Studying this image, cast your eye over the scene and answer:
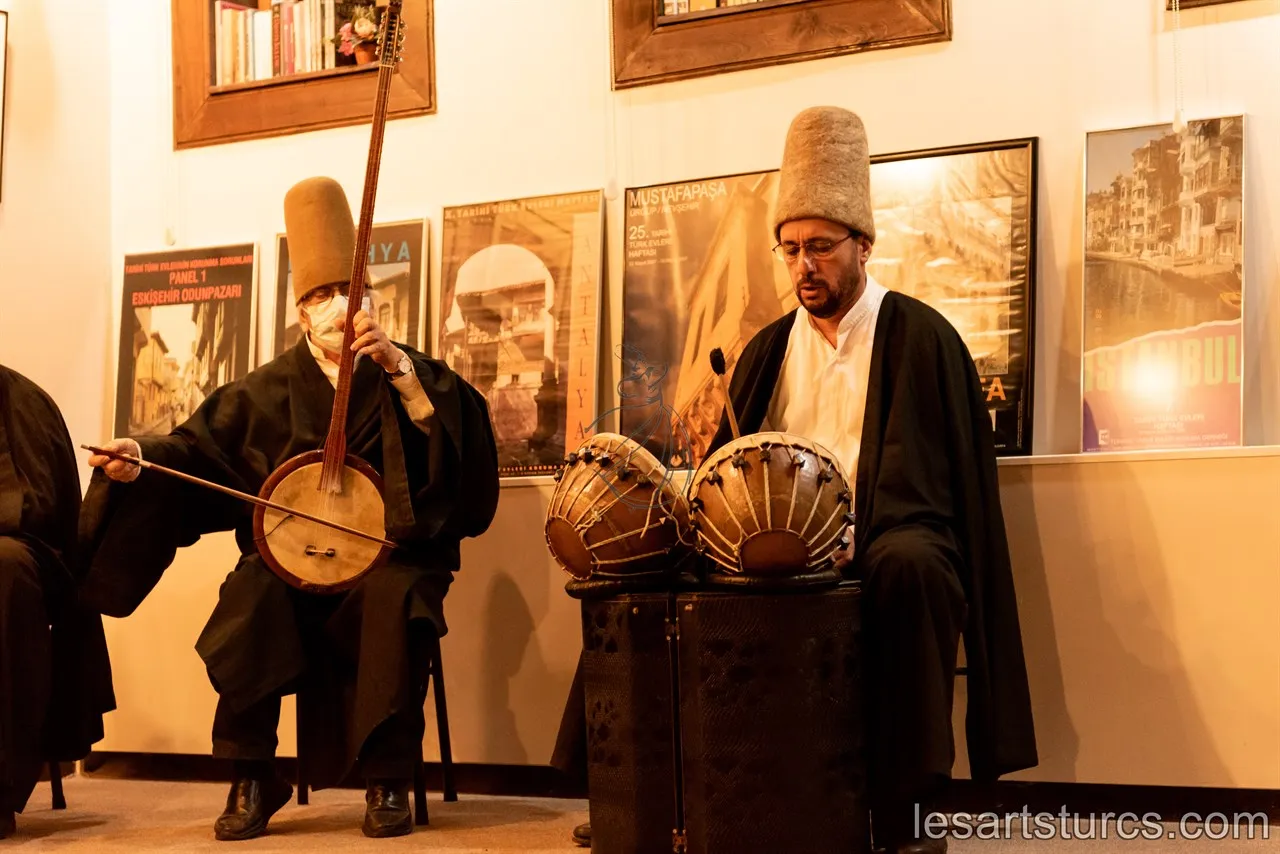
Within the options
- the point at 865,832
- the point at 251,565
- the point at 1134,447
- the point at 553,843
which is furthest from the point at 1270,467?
the point at 251,565

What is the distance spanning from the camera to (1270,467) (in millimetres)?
3436

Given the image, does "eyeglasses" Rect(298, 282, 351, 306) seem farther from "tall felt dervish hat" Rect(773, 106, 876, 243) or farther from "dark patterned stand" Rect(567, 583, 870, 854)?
"dark patterned stand" Rect(567, 583, 870, 854)

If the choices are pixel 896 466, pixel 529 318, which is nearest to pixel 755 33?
pixel 529 318

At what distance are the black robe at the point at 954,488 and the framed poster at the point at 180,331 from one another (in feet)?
7.50

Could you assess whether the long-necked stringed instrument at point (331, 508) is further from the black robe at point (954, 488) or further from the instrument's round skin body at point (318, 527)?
the black robe at point (954, 488)

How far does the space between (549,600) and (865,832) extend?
1.54m

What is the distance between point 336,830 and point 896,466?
1.65 m

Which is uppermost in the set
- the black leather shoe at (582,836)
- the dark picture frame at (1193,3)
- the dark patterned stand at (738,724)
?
the dark picture frame at (1193,3)

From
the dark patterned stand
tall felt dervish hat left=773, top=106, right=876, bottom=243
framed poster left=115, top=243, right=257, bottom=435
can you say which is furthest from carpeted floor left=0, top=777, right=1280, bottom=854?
tall felt dervish hat left=773, top=106, right=876, bottom=243

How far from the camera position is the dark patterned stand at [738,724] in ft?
8.91

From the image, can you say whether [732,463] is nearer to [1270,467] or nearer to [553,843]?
[553,843]

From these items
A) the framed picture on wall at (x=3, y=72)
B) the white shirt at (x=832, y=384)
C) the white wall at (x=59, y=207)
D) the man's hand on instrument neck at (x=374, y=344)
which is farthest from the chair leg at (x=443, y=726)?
the framed picture on wall at (x=3, y=72)

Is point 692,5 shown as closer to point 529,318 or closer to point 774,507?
point 529,318

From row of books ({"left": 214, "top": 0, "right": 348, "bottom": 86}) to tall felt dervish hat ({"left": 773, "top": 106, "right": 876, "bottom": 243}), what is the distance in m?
1.92
